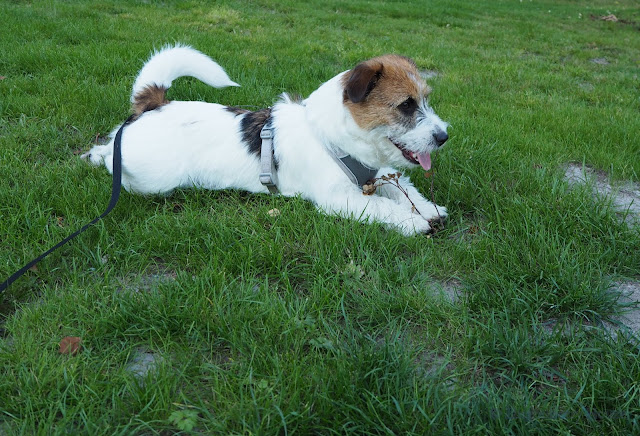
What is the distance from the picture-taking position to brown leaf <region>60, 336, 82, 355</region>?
6.71 feet

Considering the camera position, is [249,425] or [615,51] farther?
[615,51]

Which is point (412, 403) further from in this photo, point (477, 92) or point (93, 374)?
point (477, 92)

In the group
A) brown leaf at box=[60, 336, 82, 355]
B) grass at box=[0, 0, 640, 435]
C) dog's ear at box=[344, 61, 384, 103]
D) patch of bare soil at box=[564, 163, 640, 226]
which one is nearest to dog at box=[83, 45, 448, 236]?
dog's ear at box=[344, 61, 384, 103]

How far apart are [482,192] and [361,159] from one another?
0.97 m

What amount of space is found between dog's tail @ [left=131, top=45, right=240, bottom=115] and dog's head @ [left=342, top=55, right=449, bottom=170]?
116 cm

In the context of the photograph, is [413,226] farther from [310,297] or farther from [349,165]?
[310,297]

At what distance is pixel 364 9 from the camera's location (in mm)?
12531

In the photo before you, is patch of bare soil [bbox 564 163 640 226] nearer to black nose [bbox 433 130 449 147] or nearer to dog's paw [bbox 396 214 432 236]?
black nose [bbox 433 130 449 147]

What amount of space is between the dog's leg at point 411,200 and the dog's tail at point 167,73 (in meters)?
1.54

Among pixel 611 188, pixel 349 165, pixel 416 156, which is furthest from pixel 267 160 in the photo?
pixel 611 188

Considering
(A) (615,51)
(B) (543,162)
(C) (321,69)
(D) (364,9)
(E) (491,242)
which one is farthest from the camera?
(D) (364,9)

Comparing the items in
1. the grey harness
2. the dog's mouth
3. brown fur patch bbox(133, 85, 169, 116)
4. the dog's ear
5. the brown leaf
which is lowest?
the brown leaf

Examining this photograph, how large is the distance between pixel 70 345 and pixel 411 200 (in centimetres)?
236

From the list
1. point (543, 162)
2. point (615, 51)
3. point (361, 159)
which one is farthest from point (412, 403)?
point (615, 51)
